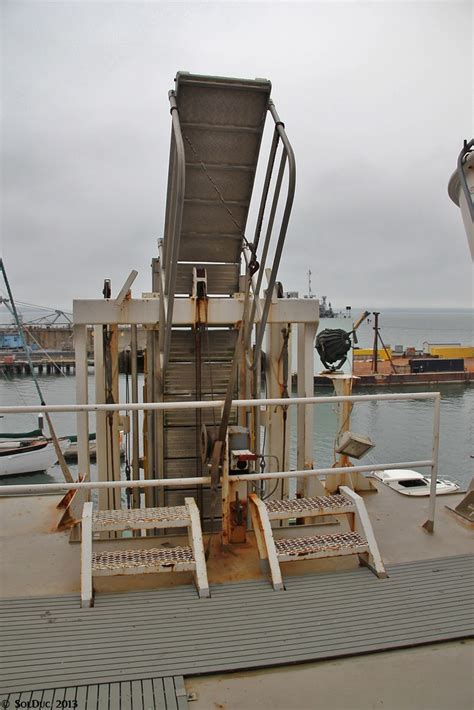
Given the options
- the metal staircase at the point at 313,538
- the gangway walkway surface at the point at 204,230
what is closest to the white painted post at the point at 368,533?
the metal staircase at the point at 313,538

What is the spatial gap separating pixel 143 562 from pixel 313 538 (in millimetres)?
1131

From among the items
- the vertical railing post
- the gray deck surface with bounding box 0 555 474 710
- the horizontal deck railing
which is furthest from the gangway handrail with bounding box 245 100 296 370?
the gray deck surface with bounding box 0 555 474 710

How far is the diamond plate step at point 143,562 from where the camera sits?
3000mm

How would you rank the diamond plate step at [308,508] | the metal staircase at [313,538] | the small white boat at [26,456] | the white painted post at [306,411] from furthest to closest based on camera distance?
1. the small white boat at [26,456]
2. the white painted post at [306,411]
3. the diamond plate step at [308,508]
4. the metal staircase at [313,538]

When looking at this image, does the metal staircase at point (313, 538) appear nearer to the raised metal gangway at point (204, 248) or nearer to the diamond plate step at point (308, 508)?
the diamond plate step at point (308, 508)

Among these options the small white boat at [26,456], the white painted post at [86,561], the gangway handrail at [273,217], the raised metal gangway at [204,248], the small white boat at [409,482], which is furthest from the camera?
the small white boat at [26,456]

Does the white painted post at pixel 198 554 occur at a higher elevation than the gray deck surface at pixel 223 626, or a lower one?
higher

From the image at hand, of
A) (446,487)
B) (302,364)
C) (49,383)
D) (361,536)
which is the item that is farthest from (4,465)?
(49,383)

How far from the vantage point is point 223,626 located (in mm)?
2691

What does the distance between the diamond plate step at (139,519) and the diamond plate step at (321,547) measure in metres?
0.65

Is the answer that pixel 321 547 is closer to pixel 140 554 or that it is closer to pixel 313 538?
pixel 313 538

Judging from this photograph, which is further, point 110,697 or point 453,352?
point 453,352

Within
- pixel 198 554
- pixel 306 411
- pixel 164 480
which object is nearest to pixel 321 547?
pixel 198 554

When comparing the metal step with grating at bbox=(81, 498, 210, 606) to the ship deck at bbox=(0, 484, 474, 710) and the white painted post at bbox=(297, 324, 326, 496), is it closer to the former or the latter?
the ship deck at bbox=(0, 484, 474, 710)
